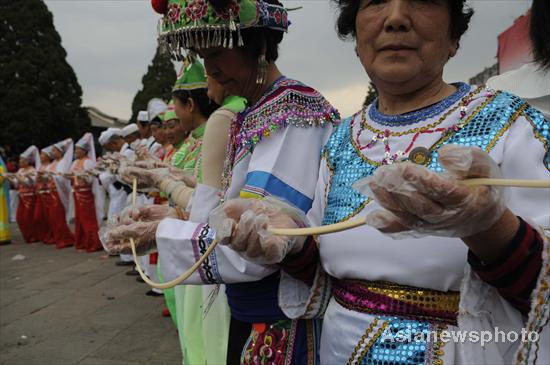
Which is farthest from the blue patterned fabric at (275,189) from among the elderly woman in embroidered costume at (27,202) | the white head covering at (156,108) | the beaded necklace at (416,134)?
the elderly woman in embroidered costume at (27,202)

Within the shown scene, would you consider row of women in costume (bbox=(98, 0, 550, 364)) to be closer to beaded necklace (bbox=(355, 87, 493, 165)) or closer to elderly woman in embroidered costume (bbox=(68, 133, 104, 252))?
beaded necklace (bbox=(355, 87, 493, 165))

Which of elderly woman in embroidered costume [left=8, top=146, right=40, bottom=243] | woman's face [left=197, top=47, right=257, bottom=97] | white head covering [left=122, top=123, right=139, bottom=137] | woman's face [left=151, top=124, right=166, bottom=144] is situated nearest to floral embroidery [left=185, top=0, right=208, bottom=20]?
woman's face [left=197, top=47, right=257, bottom=97]

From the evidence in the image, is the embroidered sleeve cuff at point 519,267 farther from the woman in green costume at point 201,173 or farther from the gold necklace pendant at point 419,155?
the woman in green costume at point 201,173

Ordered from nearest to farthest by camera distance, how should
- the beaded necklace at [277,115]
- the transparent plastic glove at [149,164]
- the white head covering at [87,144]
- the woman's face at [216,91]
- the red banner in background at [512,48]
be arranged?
1. the beaded necklace at [277,115]
2. the woman's face at [216,91]
3. the red banner in background at [512,48]
4. the transparent plastic glove at [149,164]
5. the white head covering at [87,144]

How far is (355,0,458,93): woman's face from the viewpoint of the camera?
1119mm

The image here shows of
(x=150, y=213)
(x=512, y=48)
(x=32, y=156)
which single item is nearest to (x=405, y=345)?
(x=150, y=213)

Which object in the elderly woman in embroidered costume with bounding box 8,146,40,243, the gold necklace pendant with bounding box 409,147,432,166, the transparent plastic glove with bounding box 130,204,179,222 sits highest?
the gold necklace pendant with bounding box 409,147,432,166

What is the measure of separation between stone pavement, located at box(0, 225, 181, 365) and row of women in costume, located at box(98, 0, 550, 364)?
2.41 metres

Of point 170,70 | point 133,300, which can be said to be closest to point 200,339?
point 133,300

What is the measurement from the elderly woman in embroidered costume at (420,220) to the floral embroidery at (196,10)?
49 cm

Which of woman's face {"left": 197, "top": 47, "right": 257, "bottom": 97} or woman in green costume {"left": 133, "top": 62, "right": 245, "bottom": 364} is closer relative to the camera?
woman's face {"left": 197, "top": 47, "right": 257, "bottom": 97}

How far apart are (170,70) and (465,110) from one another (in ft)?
104

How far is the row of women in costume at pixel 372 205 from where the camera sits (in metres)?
0.82

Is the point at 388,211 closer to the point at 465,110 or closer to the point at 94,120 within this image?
the point at 465,110
